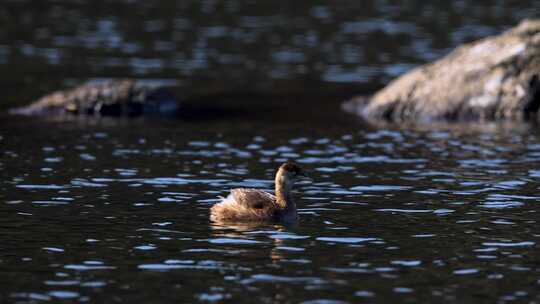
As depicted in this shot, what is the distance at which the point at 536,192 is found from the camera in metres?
24.5

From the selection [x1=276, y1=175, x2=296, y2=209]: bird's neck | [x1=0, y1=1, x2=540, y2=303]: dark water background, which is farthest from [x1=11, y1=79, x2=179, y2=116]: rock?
[x1=276, y1=175, x2=296, y2=209]: bird's neck

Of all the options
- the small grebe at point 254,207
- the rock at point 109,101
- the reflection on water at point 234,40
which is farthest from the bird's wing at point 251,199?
the reflection on water at point 234,40

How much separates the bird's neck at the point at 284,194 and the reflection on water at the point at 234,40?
1905cm

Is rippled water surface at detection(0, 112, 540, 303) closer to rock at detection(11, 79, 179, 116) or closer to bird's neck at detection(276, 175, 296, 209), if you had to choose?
bird's neck at detection(276, 175, 296, 209)

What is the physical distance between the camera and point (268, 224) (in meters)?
21.7

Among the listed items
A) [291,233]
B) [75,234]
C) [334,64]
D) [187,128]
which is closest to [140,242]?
[75,234]

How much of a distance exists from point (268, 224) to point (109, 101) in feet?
54.9

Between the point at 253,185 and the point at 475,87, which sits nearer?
the point at 253,185

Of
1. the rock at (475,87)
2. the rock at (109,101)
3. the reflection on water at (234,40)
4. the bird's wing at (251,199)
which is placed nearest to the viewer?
the bird's wing at (251,199)

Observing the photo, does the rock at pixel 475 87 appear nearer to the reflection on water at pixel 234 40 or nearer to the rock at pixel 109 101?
the reflection on water at pixel 234 40

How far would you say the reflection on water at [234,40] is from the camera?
43812 millimetres

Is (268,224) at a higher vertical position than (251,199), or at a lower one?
lower

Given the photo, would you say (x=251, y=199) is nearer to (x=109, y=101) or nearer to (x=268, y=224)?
(x=268, y=224)

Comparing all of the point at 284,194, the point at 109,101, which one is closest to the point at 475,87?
the point at 109,101
